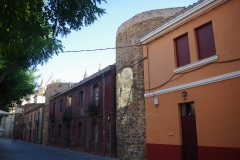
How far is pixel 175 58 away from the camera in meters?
9.90

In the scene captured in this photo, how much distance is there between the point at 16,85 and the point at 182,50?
16.6m

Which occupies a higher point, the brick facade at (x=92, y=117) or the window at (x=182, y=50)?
the window at (x=182, y=50)

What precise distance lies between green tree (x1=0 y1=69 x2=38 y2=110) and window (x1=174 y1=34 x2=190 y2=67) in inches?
540

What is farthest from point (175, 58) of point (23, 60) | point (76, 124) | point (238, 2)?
point (76, 124)

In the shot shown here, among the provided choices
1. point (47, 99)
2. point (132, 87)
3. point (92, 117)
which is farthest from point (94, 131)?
point (47, 99)

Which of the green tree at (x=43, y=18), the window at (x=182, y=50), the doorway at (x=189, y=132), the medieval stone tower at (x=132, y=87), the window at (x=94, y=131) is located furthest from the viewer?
the window at (x=94, y=131)

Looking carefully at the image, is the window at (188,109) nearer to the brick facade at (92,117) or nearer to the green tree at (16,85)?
the brick facade at (92,117)

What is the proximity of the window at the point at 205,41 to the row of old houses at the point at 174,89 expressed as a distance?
4 centimetres

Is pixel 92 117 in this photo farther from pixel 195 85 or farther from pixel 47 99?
pixel 47 99

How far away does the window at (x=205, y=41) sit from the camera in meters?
8.48

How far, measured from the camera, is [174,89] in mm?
9594

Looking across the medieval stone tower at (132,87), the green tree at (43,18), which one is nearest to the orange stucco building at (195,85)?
the medieval stone tower at (132,87)

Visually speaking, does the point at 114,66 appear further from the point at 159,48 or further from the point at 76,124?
the point at 76,124

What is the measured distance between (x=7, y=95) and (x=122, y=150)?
14.3m
